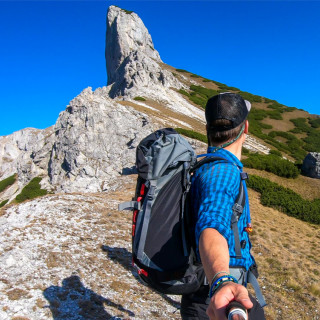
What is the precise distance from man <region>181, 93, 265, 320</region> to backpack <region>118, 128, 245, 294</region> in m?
0.14

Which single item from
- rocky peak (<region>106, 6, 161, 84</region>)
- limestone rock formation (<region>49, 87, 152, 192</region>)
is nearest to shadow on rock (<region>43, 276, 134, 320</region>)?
limestone rock formation (<region>49, 87, 152, 192</region>)

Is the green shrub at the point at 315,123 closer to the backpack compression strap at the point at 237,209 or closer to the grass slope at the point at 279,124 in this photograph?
the grass slope at the point at 279,124

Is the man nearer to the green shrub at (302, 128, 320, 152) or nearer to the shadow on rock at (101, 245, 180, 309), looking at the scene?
the shadow on rock at (101, 245, 180, 309)

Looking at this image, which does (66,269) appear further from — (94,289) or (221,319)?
(221,319)

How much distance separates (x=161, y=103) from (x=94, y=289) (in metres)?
35.1

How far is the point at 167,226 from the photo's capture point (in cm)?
227

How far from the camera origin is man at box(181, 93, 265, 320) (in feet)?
4.83

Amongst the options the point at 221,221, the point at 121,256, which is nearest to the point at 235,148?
the point at 221,221

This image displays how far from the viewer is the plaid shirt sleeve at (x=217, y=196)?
71.7 inches

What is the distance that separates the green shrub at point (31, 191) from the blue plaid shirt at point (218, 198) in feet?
95.6

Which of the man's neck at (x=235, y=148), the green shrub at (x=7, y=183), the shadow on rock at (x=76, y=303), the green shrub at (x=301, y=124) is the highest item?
the green shrub at (x=301, y=124)

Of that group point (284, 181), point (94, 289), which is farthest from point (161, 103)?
A: point (94, 289)

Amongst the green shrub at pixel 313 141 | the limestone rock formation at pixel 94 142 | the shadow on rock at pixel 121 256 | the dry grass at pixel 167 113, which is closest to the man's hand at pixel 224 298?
the shadow on rock at pixel 121 256

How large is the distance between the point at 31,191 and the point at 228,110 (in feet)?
101
